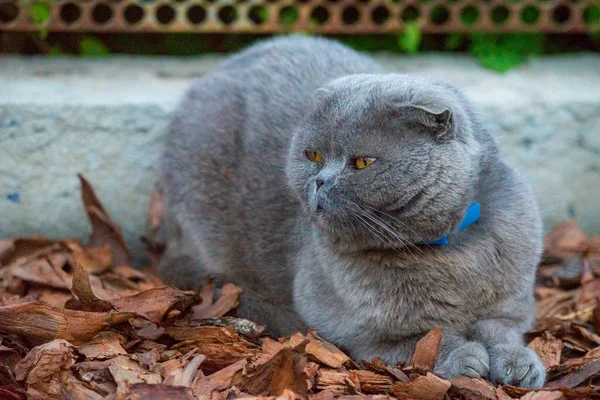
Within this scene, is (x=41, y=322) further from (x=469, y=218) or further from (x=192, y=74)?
(x=192, y=74)

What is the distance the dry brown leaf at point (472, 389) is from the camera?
2072 mm

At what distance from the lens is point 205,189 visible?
9.70 ft

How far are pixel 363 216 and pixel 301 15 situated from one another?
4.82ft

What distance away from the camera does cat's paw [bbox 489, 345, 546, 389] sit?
2.15m

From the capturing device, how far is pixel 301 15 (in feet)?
11.0

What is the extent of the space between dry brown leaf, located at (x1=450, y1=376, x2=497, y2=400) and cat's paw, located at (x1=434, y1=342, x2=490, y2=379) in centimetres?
4

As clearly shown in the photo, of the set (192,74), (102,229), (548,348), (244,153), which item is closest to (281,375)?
(548,348)

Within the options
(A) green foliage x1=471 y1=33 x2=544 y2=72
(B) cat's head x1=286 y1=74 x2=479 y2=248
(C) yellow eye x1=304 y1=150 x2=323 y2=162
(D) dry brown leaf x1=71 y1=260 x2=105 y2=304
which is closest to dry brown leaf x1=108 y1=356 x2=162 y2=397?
(D) dry brown leaf x1=71 y1=260 x2=105 y2=304

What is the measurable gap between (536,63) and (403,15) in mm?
591

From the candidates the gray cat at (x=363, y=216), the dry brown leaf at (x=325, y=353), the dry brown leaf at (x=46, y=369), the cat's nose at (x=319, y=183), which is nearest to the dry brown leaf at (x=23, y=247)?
the gray cat at (x=363, y=216)

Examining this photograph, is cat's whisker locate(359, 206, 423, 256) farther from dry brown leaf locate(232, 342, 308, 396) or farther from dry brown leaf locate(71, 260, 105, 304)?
dry brown leaf locate(71, 260, 105, 304)

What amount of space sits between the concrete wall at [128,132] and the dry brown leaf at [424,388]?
3.84 feet

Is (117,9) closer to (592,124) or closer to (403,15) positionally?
(403,15)

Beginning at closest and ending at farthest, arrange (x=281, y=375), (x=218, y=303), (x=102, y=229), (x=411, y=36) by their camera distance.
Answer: (x=281, y=375) → (x=218, y=303) → (x=102, y=229) → (x=411, y=36)
